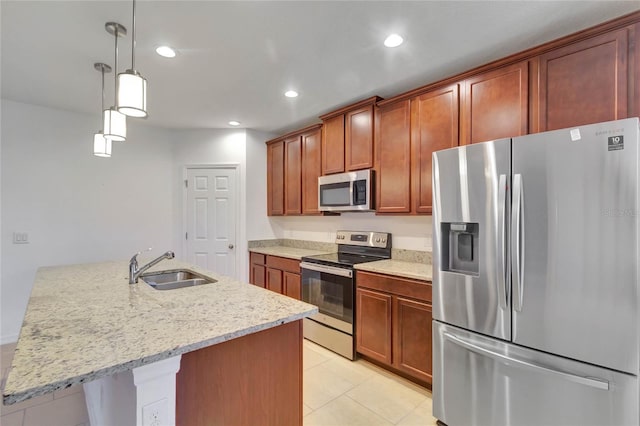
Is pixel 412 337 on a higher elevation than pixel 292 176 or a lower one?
lower

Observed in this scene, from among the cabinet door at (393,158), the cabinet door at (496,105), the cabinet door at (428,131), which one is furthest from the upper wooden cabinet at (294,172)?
the cabinet door at (496,105)

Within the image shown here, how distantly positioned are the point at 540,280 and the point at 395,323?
118cm

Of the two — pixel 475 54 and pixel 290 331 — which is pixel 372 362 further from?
pixel 475 54

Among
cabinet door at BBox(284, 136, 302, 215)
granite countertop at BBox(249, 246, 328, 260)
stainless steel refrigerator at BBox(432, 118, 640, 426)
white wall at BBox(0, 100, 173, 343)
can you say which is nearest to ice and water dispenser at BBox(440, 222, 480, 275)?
stainless steel refrigerator at BBox(432, 118, 640, 426)

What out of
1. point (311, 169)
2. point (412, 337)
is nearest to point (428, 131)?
point (311, 169)

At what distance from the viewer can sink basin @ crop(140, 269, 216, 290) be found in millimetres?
2146

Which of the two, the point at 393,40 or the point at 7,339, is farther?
the point at 7,339

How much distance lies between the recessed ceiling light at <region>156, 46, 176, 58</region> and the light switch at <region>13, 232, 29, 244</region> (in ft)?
8.79

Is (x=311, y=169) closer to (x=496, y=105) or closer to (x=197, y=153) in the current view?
(x=197, y=153)

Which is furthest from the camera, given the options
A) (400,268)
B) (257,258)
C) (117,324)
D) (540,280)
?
(257,258)

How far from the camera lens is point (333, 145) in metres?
3.37

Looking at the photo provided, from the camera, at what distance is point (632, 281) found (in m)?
1.32

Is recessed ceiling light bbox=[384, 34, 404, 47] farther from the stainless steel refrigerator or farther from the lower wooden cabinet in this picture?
the lower wooden cabinet

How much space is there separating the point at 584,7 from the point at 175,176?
172 inches
